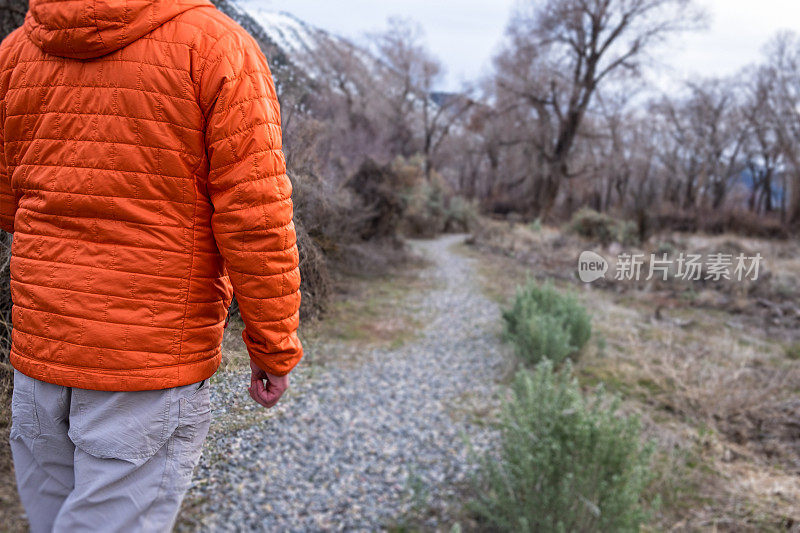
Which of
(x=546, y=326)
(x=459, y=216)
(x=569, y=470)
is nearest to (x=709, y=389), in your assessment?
(x=546, y=326)

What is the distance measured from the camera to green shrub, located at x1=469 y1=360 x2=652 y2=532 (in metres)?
2.21

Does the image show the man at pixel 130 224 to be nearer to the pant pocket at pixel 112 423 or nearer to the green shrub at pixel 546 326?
the pant pocket at pixel 112 423

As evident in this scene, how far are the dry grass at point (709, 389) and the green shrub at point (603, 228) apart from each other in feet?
13.4

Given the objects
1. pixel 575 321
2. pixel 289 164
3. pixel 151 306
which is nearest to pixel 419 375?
pixel 575 321

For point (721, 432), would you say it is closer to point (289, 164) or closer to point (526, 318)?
point (526, 318)

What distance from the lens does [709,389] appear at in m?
3.88

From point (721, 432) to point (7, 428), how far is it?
4.19 meters

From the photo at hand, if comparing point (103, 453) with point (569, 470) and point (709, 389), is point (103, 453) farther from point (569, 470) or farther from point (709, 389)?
point (709, 389)

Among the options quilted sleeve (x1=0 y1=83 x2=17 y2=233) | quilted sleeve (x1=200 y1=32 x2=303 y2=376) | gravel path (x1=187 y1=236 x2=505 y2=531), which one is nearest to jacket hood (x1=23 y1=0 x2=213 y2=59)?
quilted sleeve (x1=200 y1=32 x2=303 y2=376)

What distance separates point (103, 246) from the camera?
41.2 inches

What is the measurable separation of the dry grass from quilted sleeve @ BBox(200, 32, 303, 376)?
2592 mm

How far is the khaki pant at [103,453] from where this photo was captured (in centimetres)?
107
